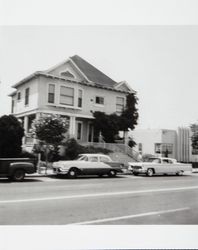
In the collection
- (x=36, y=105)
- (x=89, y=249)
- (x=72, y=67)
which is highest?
(x=72, y=67)

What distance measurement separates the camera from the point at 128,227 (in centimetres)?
720

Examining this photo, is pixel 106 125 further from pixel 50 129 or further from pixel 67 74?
pixel 50 129

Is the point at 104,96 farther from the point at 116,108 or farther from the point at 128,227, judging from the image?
the point at 128,227

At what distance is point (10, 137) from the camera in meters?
19.6

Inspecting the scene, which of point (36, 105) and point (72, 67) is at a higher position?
point (72, 67)

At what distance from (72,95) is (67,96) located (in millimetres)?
473

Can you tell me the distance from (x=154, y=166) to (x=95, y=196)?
9899mm

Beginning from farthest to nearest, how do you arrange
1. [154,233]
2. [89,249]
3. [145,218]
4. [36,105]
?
[36,105]
[145,218]
[154,233]
[89,249]

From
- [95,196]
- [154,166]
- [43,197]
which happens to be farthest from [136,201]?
[154,166]

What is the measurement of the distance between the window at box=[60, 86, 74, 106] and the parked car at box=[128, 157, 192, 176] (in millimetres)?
8219

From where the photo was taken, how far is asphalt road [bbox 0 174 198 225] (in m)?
7.60

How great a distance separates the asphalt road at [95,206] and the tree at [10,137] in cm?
749

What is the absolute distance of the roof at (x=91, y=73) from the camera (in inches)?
1075

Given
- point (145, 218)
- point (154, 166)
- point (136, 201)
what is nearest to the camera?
point (145, 218)
